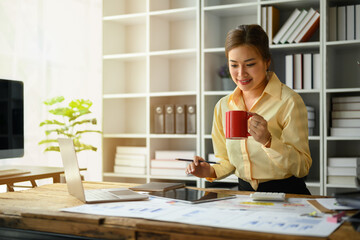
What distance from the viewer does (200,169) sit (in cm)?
202

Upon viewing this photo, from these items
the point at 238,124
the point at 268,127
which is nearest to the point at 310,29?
the point at 268,127

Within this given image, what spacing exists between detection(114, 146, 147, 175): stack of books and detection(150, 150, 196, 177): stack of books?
4.0 inches

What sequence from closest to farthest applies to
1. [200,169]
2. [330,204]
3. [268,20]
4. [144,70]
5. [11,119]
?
[330,204]
[200,169]
[11,119]
[268,20]
[144,70]

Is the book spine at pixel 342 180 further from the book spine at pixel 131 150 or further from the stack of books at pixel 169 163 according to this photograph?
the book spine at pixel 131 150

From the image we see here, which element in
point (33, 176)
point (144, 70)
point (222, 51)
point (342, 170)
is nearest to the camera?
point (33, 176)

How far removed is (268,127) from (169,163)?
196 cm

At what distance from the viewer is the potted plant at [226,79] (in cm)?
375

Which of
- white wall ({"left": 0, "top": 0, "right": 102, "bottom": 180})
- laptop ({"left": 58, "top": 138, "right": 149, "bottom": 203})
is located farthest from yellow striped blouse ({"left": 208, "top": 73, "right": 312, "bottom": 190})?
white wall ({"left": 0, "top": 0, "right": 102, "bottom": 180})

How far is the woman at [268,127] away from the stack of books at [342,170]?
4.57ft

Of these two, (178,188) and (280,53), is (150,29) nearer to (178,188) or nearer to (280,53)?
(280,53)

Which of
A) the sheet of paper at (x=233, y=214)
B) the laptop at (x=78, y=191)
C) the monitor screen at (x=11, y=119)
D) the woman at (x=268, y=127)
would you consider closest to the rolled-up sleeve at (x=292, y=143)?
the woman at (x=268, y=127)

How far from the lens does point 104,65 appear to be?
4.20m

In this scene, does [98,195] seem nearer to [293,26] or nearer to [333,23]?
[293,26]

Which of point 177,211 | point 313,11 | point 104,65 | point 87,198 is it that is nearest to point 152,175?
point 104,65
